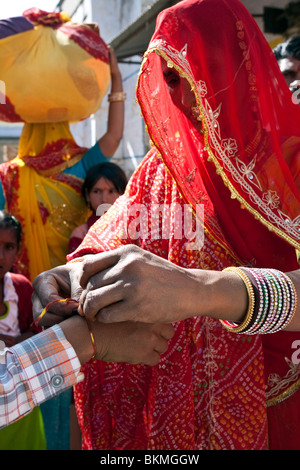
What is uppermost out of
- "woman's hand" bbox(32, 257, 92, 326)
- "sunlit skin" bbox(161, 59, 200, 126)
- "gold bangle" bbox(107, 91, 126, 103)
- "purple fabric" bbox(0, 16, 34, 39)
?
"purple fabric" bbox(0, 16, 34, 39)

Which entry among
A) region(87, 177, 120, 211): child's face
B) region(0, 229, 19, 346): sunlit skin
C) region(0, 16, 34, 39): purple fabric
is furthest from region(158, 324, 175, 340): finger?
region(0, 16, 34, 39): purple fabric

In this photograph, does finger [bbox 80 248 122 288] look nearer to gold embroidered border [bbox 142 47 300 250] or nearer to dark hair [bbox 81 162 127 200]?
gold embroidered border [bbox 142 47 300 250]

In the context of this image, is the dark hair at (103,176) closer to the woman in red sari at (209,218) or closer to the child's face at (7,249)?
the child's face at (7,249)

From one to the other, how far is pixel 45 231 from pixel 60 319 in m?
1.73

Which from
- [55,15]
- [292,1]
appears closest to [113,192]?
[55,15]

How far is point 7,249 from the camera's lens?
244 centimetres

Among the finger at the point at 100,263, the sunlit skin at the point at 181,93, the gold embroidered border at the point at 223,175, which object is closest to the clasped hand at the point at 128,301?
the finger at the point at 100,263

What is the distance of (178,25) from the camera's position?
1288mm

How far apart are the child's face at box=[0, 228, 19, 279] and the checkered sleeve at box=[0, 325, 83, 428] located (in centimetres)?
131

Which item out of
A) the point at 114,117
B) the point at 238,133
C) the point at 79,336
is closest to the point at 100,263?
the point at 79,336

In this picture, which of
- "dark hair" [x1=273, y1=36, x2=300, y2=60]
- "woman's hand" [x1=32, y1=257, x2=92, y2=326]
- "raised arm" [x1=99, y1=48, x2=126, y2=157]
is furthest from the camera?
"raised arm" [x1=99, y1=48, x2=126, y2=157]

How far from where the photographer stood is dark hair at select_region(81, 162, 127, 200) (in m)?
2.88

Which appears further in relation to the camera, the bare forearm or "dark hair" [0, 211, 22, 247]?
"dark hair" [0, 211, 22, 247]
